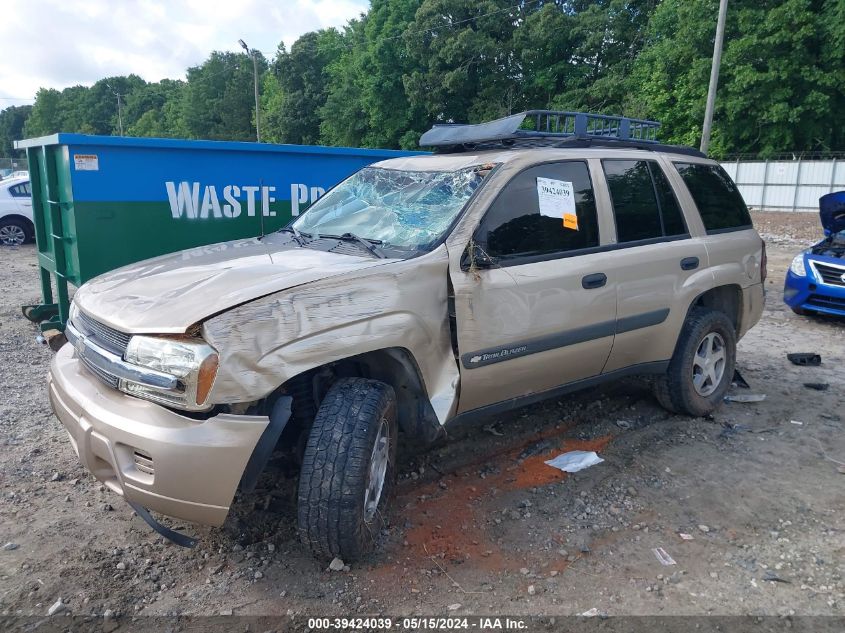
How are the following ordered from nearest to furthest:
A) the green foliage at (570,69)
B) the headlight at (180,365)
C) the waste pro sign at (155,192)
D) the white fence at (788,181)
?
the headlight at (180,365) < the waste pro sign at (155,192) < the white fence at (788,181) < the green foliage at (570,69)

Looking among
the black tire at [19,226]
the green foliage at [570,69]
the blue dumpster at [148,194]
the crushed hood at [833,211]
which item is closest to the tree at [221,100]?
the green foliage at [570,69]

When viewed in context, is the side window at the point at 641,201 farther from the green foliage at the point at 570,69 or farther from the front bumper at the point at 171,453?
the green foliage at the point at 570,69

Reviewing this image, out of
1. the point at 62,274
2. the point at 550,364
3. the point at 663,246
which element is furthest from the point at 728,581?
the point at 62,274

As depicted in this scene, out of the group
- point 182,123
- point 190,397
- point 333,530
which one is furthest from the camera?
point 182,123

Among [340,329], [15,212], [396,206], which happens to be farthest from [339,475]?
[15,212]

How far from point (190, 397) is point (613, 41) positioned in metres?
38.8

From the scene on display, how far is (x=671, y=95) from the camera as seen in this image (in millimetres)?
33344

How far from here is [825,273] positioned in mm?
7902

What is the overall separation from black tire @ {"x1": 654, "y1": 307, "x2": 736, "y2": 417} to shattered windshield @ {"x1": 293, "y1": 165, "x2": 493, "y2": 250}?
79.7 inches

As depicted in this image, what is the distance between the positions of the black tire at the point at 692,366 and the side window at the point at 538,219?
1.21 meters

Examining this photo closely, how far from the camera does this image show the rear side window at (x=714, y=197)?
4719 mm

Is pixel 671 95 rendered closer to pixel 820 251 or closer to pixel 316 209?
pixel 820 251

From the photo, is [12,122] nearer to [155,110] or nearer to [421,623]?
[155,110]

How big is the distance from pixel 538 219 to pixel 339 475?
1.82m
